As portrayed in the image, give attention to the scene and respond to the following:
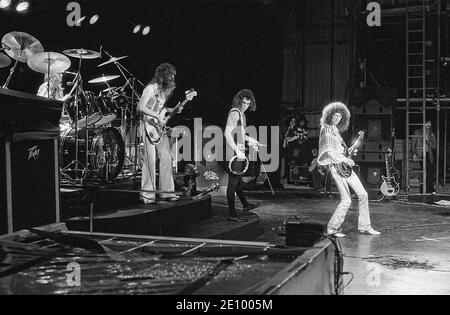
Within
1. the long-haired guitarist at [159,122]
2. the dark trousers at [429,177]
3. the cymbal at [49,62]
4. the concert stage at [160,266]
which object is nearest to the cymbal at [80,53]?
the cymbal at [49,62]

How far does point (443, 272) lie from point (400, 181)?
8.55 meters

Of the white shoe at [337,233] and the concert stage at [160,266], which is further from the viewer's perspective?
the white shoe at [337,233]

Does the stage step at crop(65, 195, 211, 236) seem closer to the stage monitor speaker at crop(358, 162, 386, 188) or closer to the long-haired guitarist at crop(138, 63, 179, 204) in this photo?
the long-haired guitarist at crop(138, 63, 179, 204)

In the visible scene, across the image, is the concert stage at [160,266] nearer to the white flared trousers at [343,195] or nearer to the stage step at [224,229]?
the stage step at [224,229]

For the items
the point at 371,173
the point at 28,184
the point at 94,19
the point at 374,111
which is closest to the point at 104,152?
the point at 28,184

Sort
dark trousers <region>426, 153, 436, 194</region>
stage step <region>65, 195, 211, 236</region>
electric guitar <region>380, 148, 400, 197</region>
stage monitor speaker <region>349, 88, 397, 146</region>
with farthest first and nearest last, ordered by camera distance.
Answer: dark trousers <region>426, 153, 436, 194</region>
stage monitor speaker <region>349, 88, 397, 146</region>
electric guitar <region>380, 148, 400, 197</region>
stage step <region>65, 195, 211, 236</region>

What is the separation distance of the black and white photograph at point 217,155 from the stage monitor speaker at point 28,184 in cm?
2

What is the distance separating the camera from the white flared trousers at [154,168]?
735cm

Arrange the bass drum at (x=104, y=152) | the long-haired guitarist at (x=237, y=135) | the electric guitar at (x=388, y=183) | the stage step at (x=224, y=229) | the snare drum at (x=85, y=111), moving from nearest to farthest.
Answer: the stage step at (x=224, y=229), the long-haired guitarist at (x=237, y=135), the bass drum at (x=104, y=152), the snare drum at (x=85, y=111), the electric guitar at (x=388, y=183)

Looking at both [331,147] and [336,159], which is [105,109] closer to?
[331,147]

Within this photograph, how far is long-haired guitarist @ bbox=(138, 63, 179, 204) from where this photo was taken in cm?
720

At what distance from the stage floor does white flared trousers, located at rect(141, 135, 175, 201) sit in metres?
1.59

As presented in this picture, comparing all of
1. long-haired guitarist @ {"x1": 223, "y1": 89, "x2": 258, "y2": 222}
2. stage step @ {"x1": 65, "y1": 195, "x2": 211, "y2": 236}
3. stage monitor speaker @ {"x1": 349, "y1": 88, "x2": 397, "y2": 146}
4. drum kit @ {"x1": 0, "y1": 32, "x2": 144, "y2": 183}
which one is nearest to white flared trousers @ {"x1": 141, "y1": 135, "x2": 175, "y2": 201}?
stage step @ {"x1": 65, "y1": 195, "x2": 211, "y2": 236}

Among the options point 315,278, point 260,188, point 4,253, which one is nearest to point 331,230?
point 315,278
